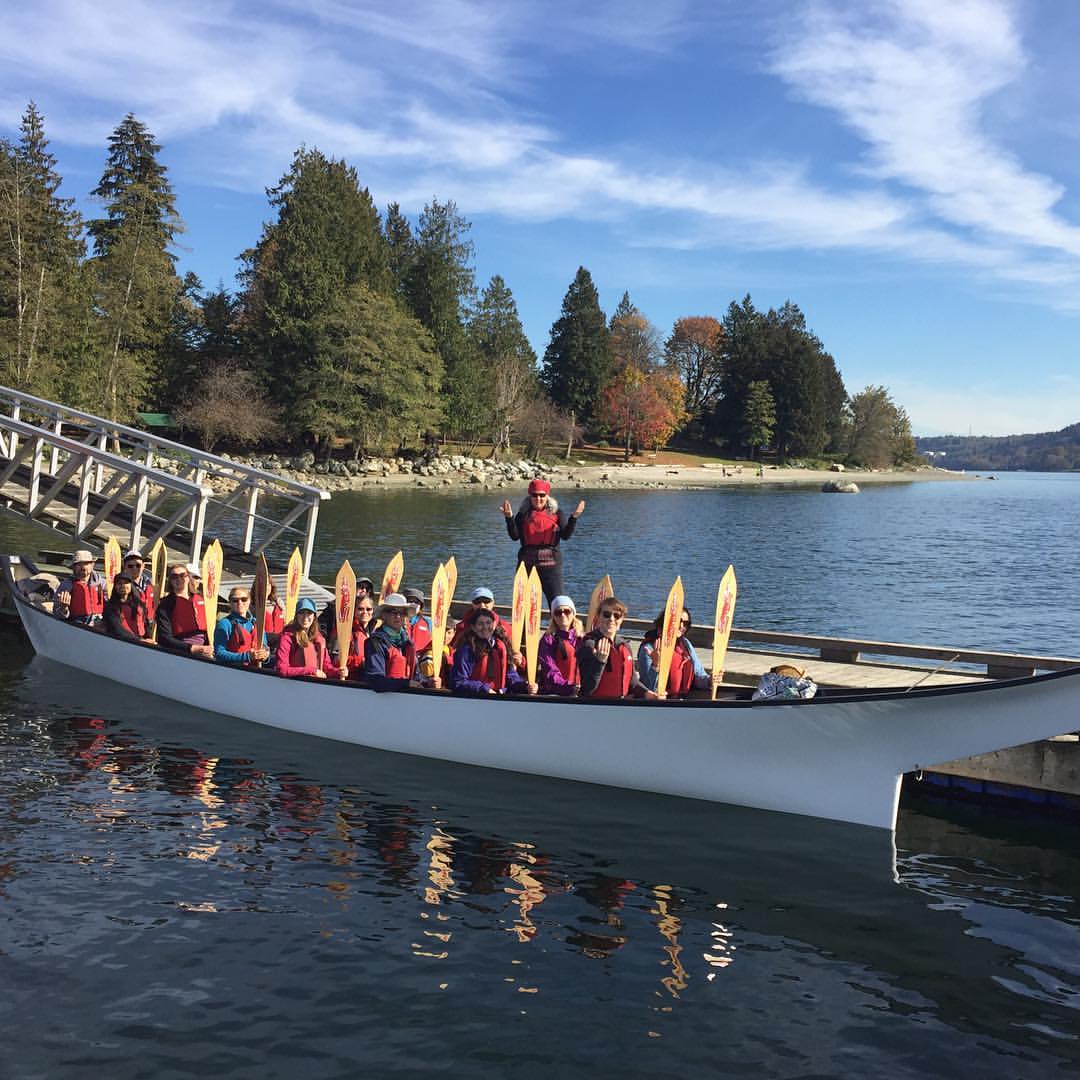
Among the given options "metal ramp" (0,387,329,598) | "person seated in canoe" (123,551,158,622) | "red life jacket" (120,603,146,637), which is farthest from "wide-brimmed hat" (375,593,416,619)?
"metal ramp" (0,387,329,598)

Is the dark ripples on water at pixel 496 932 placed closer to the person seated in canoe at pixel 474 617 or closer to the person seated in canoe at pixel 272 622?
the person seated in canoe at pixel 474 617

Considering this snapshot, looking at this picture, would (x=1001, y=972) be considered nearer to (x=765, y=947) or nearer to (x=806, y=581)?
(x=765, y=947)

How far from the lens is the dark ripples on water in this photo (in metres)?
6.91

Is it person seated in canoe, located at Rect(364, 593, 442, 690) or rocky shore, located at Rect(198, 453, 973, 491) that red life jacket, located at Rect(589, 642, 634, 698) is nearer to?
person seated in canoe, located at Rect(364, 593, 442, 690)

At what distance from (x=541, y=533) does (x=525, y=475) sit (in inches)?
2933

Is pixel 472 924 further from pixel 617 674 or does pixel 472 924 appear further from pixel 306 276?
pixel 306 276

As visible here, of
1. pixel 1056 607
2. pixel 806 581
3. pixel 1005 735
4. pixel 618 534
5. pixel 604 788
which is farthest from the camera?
pixel 618 534

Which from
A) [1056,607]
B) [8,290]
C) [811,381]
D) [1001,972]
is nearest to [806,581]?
[1056,607]

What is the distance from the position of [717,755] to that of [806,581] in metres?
25.6

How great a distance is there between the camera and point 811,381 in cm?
12644

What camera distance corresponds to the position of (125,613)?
16625 millimetres

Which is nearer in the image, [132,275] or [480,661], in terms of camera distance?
[480,661]

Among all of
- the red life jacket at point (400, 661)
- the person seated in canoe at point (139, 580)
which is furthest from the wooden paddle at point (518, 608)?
the person seated in canoe at point (139, 580)

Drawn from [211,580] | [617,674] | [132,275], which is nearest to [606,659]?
[617,674]
